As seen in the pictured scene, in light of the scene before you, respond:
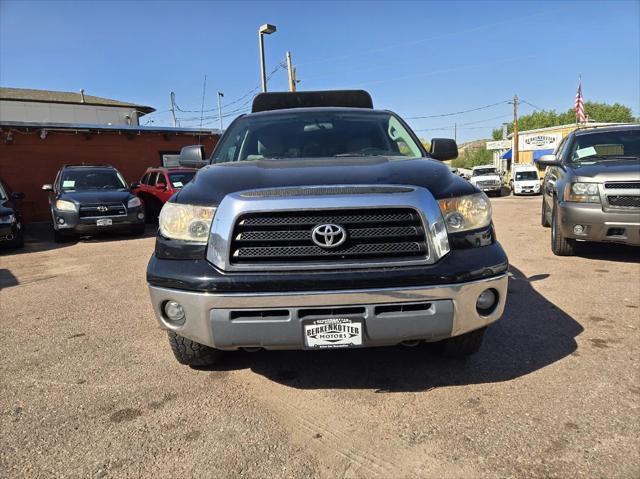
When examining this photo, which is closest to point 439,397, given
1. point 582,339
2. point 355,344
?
point 355,344

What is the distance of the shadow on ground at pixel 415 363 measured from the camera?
292cm

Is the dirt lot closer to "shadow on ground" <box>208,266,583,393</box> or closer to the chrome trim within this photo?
"shadow on ground" <box>208,266,583,393</box>

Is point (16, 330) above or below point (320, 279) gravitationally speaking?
below

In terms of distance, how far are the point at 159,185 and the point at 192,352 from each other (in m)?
10.6

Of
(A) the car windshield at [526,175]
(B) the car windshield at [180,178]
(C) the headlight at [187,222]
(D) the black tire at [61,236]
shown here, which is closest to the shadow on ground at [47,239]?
(D) the black tire at [61,236]

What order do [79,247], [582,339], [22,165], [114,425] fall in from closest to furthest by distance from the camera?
[114,425]
[582,339]
[79,247]
[22,165]

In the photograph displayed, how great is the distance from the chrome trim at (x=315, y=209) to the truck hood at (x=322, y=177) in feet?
0.43

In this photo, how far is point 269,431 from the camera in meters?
2.42

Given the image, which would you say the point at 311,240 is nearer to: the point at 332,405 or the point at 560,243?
the point at 332,405

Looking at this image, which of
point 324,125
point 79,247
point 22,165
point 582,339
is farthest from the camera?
point 22,165

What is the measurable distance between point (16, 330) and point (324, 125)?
3.22 meters

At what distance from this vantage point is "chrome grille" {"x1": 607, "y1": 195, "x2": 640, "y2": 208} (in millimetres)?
5582

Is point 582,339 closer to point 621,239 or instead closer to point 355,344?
point 355,344

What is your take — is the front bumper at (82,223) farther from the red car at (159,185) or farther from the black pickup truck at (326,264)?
the black pickup truck at (326,264)
